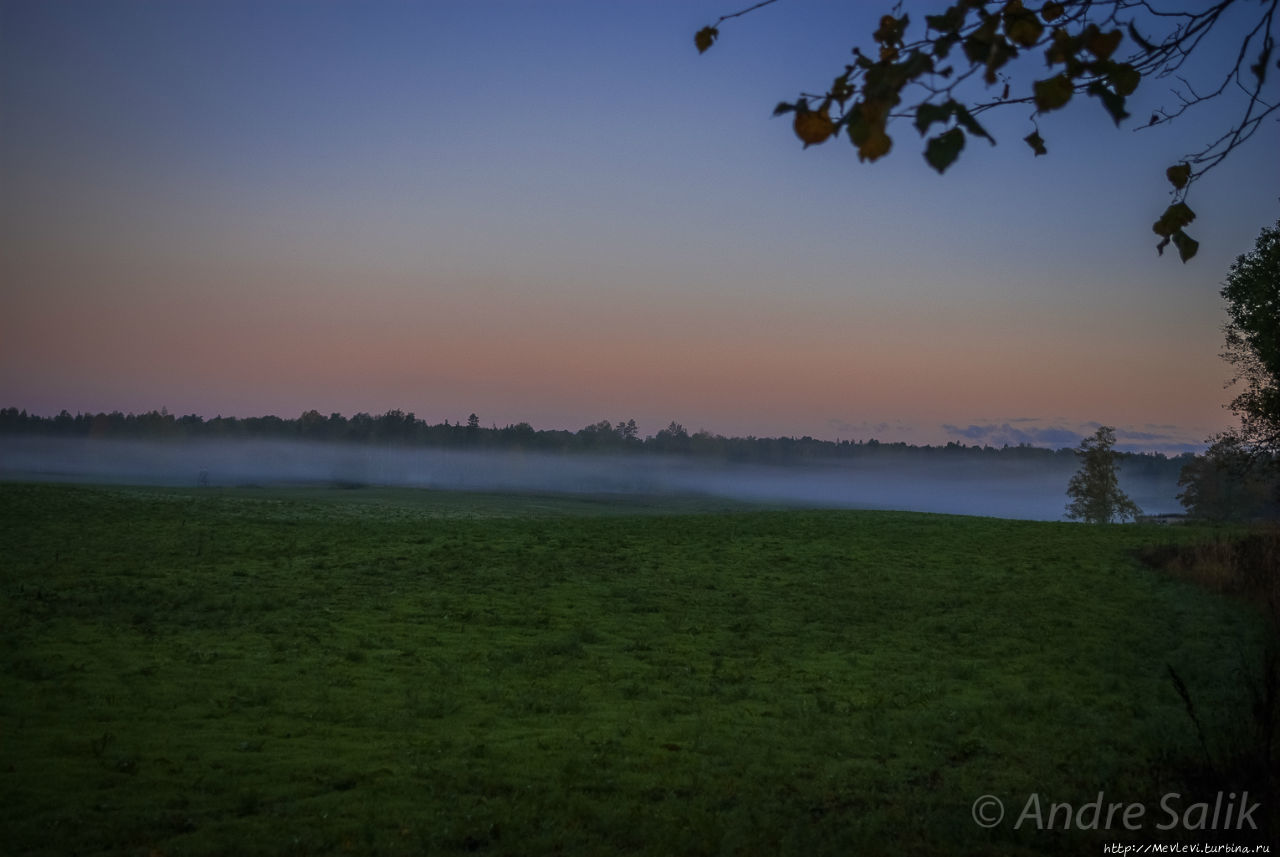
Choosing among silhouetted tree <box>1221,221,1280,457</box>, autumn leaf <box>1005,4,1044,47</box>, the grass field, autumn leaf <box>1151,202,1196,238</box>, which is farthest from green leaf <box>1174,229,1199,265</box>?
silhouetted tree <box>1221,221,1280,457</box>

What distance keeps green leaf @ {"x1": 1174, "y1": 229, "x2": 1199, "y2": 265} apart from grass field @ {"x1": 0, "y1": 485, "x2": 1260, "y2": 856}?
4146 mm

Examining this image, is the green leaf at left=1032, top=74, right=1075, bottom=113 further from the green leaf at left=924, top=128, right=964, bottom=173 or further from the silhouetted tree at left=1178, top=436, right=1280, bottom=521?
the silhouetted tree at left=1178, top=436, right=1280, bottom=521

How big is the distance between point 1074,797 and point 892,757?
91.4 inches

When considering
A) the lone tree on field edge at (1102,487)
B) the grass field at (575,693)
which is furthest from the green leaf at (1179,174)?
the lone tree on field edge at (1102,487)

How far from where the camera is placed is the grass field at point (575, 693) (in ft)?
24.7

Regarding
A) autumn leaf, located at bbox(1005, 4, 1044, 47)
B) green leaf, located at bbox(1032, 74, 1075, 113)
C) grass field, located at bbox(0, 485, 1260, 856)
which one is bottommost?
grass field, located at bbox(0, 485, 1260, 856)

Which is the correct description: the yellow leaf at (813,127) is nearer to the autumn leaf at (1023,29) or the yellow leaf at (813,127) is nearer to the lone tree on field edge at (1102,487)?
the autumn leaf at (1023,29)

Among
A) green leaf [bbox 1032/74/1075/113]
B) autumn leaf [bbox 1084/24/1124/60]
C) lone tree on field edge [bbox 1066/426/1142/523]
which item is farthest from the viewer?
lone tree on field edge [bbox 1066/426/1142/523]

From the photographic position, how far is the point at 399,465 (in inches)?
5079

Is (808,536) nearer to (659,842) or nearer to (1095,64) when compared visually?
(659,842)

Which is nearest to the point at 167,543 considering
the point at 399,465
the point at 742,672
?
the point at 742,672

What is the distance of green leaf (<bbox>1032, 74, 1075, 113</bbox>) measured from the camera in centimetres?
435

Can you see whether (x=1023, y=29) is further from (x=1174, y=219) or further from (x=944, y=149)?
(x=1174, y=219)

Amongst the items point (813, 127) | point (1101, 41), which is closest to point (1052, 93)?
point (1101, 41)
